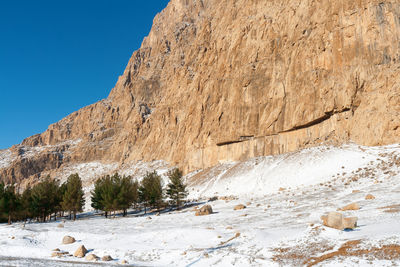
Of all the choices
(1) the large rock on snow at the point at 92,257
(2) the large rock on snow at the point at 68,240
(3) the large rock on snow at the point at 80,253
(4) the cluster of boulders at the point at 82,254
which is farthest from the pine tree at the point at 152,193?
(1) the large rock on snow at the point at 92,257

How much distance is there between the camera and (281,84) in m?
60.2

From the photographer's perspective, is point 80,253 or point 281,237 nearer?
point 281,237

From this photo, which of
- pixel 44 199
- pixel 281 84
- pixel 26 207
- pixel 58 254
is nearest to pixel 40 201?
pixel 44 199

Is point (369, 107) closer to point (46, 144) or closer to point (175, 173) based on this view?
point (175, 173)

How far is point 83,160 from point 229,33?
99.7m

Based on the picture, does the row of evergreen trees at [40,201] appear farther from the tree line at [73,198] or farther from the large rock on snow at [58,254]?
the large rock on snow at [58,254]

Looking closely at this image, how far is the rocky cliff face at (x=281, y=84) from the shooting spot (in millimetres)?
46969

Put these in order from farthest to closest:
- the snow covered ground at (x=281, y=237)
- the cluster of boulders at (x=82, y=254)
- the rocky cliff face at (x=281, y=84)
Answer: the rocky cliff face at (x=281, y=84) → the cluster of boulders at (x=82, y=254) → the snow covered ground at (x=281, y=237)

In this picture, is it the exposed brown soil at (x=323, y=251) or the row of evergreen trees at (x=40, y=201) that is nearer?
the exposed brown soil at (x=323, y=251)

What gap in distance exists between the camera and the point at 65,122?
622ft

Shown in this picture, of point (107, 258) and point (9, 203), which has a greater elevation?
point (9, 203)

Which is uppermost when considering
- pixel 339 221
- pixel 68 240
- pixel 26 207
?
pixel 339 221

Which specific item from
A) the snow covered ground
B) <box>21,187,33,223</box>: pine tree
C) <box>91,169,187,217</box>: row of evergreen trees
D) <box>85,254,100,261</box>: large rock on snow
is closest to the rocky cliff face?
the snow covered ground

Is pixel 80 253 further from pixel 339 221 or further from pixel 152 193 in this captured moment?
pixel 152 193
